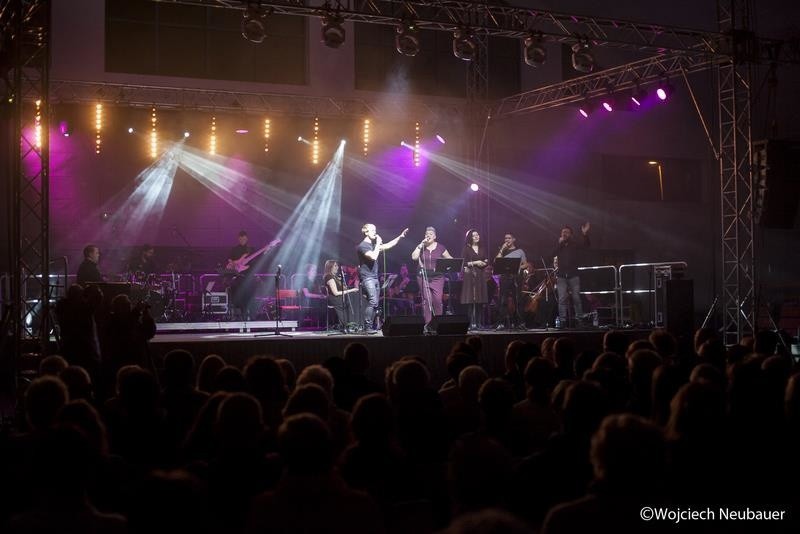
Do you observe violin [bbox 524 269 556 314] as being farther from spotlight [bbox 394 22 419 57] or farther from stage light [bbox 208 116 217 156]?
stage light [bbox 208 116 217 156]

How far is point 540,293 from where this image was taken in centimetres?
1747

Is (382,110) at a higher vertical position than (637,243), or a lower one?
higher

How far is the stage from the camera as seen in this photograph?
10.9 m

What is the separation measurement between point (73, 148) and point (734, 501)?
18679 mm

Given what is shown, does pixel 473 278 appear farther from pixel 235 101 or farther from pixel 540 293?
pixel 235 101

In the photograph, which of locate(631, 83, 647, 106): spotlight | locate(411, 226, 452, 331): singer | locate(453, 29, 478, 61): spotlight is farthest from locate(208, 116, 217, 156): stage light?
locate(631, 83, 647, 106): spotlight

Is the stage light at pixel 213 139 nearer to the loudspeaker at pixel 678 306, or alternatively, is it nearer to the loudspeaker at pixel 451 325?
the loudspeaker at pixel 451 325

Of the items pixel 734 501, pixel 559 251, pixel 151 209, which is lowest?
pixel 734 501

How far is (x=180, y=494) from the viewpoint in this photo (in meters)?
2.18

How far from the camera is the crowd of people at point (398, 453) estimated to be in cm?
268

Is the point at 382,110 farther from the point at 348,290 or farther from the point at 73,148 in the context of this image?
the point at 73,148

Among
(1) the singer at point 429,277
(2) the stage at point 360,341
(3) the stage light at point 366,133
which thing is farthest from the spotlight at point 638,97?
(3) the stage light at point 366,133

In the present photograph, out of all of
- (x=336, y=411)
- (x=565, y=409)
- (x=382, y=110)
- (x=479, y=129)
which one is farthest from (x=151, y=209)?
(x=565, y=409)

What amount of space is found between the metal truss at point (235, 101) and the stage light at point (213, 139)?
16.9 inches
